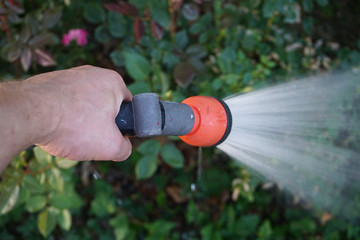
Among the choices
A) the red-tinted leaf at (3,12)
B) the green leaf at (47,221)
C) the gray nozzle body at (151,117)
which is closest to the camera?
the gray nozzle body at (151,117)

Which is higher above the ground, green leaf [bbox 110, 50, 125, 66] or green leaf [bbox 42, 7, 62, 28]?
green leaf [bbox 42, 7, 62, 28]

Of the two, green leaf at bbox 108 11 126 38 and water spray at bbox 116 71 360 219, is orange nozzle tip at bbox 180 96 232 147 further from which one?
green leaf at bbox 108 11 126 38

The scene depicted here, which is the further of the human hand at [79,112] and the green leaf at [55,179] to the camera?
the green leaf at [55,179]

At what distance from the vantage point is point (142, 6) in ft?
4.29

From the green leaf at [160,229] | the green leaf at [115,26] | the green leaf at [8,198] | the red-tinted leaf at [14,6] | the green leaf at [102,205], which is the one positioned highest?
the red-tinted leaf at [14,6]

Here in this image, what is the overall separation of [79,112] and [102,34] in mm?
914

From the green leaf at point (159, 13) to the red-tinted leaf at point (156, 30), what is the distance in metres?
0.02

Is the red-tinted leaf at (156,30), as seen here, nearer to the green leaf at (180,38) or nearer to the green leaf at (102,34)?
the green leaf at (180,38)

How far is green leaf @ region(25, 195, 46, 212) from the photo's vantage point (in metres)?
1.21

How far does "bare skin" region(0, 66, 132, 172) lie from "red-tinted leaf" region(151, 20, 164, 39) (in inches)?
20.5

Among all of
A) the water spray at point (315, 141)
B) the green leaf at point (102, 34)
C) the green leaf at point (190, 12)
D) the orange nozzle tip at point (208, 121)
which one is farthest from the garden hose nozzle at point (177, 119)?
the green leaf at point (102, 34)

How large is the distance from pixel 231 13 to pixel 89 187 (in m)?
1.19

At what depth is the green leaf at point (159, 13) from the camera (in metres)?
1.27

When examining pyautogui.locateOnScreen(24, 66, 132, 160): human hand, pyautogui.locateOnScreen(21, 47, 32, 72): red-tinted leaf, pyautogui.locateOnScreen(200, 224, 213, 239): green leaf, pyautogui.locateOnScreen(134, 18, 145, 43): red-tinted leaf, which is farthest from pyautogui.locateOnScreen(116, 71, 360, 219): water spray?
pyautogui.locateOnScreen(21, 47, 32, 72): red-tinted leaf
